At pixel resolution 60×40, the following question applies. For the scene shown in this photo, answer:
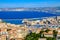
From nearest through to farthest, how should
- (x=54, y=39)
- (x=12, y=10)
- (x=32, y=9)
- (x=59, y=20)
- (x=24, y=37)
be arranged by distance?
1. (x=54, y=39)
2. (x=24, y=37)
3. (x=59, y=20)
4. (x=32, y=9)
5. (x=12, y=10)

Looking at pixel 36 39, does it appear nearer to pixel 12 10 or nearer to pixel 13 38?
pixel 13 38

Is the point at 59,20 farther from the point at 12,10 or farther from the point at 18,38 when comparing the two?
the point at 12,10

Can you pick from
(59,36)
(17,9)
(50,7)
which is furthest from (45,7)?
(59,36)

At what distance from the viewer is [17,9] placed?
304 feet

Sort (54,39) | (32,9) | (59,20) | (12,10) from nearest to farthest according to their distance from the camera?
(54,39), (59,20), (32,9), (12,10)

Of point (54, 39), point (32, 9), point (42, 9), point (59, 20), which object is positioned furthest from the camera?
point (32, 9)

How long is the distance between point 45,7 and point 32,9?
573 centimetres

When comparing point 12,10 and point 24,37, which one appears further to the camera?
point 12,10

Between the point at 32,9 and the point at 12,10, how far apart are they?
28.7ft

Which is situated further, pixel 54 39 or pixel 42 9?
pixel 42 9

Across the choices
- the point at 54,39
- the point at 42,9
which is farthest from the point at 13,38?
the point at 42,9

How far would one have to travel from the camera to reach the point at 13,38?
16875 mm

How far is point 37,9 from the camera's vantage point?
3381 inches

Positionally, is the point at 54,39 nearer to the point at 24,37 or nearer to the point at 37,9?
the point at 24,37
